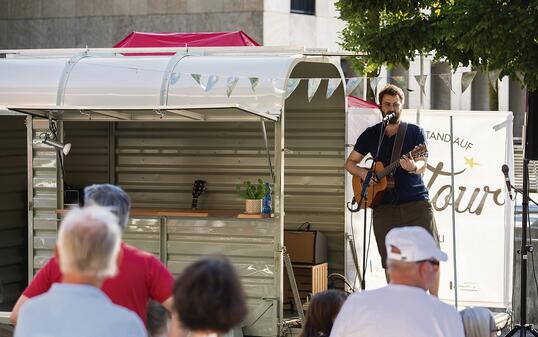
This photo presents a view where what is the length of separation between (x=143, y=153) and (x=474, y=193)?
3.54 meters

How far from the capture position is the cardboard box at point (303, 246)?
11.4 metres

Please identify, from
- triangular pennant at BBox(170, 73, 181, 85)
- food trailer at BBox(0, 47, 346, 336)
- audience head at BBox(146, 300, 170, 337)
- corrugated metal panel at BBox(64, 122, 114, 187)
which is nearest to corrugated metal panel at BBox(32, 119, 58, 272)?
food trailer at BBox(0, 47, 346, 336)

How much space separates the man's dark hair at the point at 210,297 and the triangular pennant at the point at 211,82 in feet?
21.7

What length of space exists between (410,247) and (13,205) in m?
8.22

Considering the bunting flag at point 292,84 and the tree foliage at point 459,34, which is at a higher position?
the tree foliage at point 459,34

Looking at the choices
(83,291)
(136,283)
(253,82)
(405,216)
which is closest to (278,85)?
(253,82)

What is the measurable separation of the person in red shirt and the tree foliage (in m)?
3.96

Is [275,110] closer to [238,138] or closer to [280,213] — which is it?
[280,213]

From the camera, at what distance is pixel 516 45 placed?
27.8ft

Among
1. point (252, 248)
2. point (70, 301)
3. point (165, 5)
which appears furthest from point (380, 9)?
point (165, 5)

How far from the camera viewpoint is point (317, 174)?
11977 mm

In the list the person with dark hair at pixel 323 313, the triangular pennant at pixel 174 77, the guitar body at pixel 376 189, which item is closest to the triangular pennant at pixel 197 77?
the triangular pennant at pixel 174 77

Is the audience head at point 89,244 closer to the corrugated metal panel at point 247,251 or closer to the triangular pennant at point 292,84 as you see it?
the corrugated metal panel at point 247,251

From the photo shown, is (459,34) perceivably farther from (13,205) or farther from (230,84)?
(13,205)
